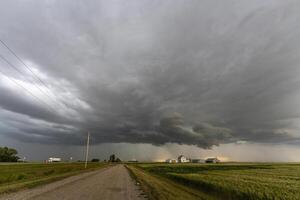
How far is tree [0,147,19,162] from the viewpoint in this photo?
516ft

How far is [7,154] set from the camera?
525 ft

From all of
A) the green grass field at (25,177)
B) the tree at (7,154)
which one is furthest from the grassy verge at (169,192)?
the tree at (7,154)

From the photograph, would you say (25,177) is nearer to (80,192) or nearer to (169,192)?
(80,192)

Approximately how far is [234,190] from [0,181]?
2639 cm

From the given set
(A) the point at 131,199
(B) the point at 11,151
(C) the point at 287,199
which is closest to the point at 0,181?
(A) the point at 131,199

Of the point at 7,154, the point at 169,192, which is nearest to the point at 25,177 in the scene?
the point at 169,192

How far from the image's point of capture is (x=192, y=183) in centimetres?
3572

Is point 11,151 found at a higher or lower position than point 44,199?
higher

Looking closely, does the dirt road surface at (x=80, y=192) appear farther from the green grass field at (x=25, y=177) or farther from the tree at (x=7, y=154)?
the tree at (x=7, y=154)

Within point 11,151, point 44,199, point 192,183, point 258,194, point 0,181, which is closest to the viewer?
point 44,199

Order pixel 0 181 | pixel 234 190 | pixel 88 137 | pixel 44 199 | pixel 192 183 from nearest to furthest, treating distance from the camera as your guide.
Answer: pixel 44 199 → pixel 234 190 → pixel 0 181 → pixel 192 183 → pixel 88 137

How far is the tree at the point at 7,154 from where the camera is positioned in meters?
157

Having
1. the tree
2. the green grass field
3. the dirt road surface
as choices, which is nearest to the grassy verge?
the dirt road surface

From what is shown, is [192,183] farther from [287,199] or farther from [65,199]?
[65,199]
